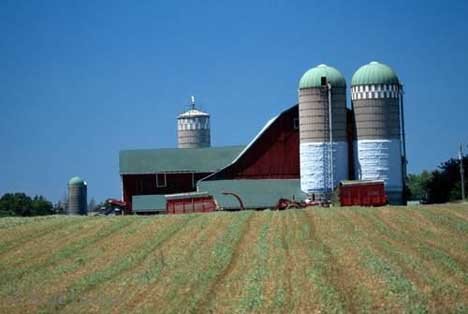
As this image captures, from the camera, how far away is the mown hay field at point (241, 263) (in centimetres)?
2217

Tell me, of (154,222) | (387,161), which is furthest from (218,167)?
(154,222)

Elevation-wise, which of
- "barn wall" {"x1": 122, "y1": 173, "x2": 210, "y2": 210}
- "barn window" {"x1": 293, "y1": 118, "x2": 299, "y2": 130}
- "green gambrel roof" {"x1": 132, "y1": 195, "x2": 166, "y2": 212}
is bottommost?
"green gambrel roof" {"x1": 132, "y1": 195, "x2": 166, "y2": 212}

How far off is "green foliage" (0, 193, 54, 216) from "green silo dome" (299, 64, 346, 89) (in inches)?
2667

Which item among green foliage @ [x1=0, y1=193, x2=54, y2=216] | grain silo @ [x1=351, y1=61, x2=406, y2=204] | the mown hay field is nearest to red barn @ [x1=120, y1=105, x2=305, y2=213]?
grain silo @ [x1=351, y1=61, x2=406, y2=204]

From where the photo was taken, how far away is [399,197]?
73.2 metres

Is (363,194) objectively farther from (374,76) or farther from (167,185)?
(167,185)

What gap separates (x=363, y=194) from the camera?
60344 millimetres

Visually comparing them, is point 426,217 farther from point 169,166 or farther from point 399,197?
point 169,166

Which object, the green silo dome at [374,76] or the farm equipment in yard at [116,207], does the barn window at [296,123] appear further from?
the farm equipment in yard at [116,207]

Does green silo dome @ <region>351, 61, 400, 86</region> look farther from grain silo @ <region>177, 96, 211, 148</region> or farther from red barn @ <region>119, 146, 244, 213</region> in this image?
grain silo @ <region>177, 96, 211, 148</region>

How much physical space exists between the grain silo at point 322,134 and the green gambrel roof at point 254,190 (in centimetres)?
172

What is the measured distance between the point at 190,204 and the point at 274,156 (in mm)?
17116

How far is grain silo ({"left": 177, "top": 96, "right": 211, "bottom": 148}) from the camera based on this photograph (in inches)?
4151

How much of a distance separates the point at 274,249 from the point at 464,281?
835 cm
